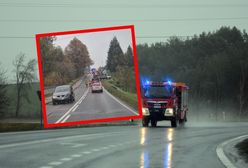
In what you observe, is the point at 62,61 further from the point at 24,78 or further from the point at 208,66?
the point at 208,66

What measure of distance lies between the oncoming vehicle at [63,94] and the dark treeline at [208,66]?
7475cm

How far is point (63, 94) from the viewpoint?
98.2ft

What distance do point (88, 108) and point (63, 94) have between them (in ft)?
4.62

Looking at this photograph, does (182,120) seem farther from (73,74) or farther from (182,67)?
(182,67)

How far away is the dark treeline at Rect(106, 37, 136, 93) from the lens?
30.3 metres

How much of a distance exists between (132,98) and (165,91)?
7237mm

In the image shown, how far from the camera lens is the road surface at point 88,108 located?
2958 centimetres

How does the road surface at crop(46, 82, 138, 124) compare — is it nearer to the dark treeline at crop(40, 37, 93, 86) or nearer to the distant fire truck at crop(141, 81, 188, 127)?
the dark treeline at crop(40, 37, 93, 86)

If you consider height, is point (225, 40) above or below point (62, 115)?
above

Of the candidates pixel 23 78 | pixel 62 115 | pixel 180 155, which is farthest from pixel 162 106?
pixel 23 78

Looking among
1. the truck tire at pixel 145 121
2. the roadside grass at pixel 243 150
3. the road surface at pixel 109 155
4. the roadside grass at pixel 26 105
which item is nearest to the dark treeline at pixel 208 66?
the roadside grass at pixel 26 105

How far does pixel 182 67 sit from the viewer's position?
162m

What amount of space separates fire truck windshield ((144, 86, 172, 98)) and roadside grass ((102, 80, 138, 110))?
18.2ft

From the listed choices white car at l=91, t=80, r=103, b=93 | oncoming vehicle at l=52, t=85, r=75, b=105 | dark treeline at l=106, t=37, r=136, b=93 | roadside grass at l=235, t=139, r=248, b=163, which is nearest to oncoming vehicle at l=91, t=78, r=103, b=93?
white car at l=91, t=80, r=103, b=93
